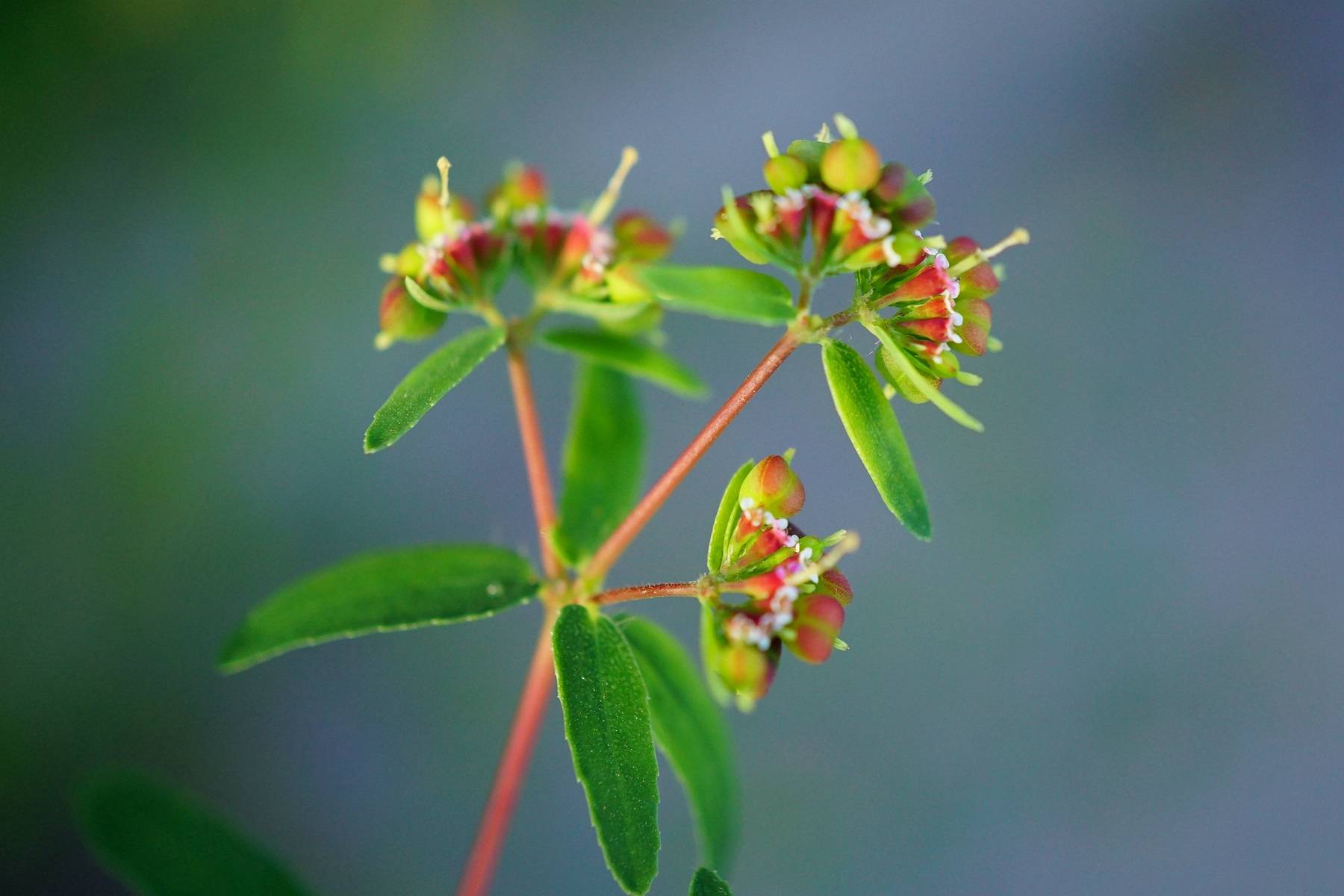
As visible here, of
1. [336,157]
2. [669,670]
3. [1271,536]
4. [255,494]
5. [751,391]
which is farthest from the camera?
[1271,536]

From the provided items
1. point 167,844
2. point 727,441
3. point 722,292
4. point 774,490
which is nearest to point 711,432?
point 774,490

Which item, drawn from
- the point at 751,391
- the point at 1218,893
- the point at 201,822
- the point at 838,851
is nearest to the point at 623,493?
the point at 751,391

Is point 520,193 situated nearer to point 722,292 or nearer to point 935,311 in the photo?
point 722,292

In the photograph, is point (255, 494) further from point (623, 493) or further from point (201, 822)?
point (623, 493)

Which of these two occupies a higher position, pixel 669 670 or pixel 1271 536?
pixel 1271 536

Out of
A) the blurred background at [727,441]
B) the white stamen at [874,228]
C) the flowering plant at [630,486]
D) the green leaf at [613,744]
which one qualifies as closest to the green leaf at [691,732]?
the flowering plant at [630,486]

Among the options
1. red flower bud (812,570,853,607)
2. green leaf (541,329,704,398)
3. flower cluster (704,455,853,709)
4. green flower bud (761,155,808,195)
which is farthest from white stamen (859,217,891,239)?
green leaf (541,329,704,398)
